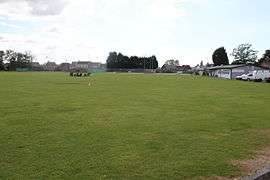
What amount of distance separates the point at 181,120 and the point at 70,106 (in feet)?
18.6

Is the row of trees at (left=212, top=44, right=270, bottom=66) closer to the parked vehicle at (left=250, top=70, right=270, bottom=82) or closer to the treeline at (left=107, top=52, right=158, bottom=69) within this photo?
Result: the treeline at (left=107, top=52, right=158, bottom=69)

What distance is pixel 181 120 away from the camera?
14.1 m

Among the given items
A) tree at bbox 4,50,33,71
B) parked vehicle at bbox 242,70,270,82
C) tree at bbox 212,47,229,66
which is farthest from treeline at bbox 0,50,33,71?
parked vehicle at bbox 242,70,270,82

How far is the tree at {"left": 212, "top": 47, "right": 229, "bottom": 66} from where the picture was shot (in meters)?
160

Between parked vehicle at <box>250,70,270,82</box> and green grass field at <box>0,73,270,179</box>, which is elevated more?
green grass field at <box>0,73,270,179</box>

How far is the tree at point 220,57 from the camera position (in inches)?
6294

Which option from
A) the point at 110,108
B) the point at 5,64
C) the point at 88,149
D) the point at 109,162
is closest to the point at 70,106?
the point at 110,108

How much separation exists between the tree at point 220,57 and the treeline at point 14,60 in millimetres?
67287

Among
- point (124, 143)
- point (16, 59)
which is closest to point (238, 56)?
point (16, 59)

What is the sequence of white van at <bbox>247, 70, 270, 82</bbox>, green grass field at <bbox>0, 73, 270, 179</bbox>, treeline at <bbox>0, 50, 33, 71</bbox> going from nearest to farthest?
green grass field at <bbox>0, 73, 270, 179</bbox>
white van at <bbox>247, 70, 270, 82</bbox>
treeline at <bbox>0, 50, 33, 71</bbox>

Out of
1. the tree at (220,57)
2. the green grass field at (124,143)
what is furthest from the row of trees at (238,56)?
the green grass field at (124,143)

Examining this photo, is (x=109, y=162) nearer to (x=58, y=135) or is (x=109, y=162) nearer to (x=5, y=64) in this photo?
(x=58, y=135)

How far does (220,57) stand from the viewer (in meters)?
161

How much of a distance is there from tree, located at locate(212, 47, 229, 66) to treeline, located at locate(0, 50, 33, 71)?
2649 inches
